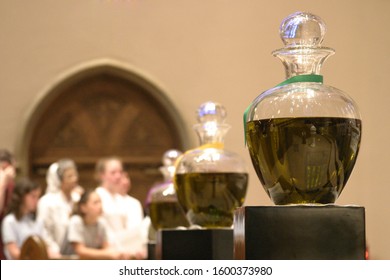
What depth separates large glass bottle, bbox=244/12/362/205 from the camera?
1.47 m

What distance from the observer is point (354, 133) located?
4.91 feet

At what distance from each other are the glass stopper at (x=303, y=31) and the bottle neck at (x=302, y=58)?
0.01 metres

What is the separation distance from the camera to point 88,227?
18.2ft

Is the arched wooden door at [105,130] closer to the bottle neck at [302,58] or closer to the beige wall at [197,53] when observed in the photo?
the beige wall at [197,53]

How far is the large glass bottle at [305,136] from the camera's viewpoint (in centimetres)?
147

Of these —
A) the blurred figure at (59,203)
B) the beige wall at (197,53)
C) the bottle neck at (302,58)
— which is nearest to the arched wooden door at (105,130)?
the beige wall at (197,53)

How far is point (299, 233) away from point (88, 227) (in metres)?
4.25

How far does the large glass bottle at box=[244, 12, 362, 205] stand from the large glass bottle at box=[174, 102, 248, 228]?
834 mm

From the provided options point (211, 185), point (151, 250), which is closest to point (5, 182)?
point (151, 250)

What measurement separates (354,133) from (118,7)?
6.63 m

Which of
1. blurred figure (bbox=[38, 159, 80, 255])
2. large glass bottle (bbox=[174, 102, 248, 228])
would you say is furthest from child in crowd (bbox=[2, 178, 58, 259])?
large glass bottle (bbox=[174, 102, 248, 228])

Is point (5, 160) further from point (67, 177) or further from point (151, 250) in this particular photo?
point (151, 250)
